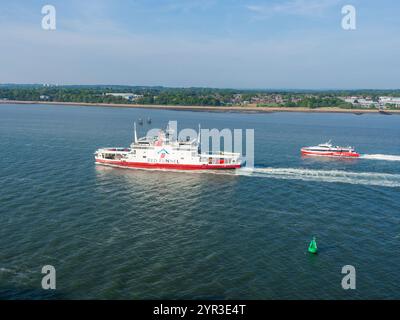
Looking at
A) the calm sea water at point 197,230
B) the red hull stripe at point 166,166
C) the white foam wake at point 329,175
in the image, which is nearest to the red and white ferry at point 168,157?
the red hull stripe at point 166,166

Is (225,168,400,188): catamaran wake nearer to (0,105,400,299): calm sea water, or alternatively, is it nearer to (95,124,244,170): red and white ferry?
(0,105,400,299): calm sea water

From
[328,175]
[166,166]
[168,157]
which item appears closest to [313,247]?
[328,175]

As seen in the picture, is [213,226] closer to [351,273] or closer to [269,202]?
[269,202]

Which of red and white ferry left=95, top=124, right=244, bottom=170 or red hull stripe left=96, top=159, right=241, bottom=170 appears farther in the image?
red and white ferry left=95, top=124, right=244, bottom=170

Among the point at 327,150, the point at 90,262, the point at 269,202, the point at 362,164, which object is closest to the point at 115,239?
the point at 90,262

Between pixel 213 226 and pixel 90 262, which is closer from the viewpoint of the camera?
pixel 90 262

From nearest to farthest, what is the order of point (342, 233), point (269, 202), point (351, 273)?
point (351, 273) < point (342, 233) < point (269, 202)

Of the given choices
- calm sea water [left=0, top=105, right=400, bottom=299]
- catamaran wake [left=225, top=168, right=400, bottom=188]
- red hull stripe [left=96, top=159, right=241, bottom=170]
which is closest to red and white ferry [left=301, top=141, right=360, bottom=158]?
calm sea water [left=0, top=105, right=400, bottom=299]

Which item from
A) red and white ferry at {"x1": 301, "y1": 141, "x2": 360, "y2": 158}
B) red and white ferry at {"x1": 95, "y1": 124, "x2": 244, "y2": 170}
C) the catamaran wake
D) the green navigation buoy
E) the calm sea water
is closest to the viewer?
the calm sea water
